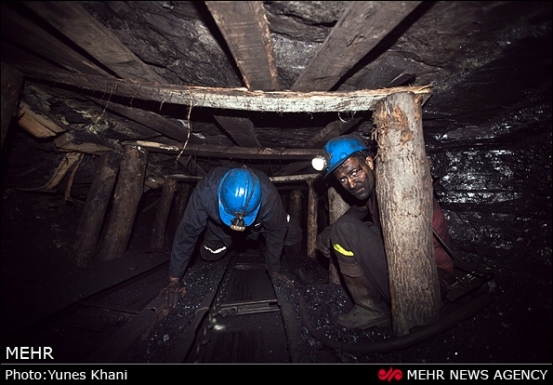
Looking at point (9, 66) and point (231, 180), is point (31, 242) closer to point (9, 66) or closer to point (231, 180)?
point (9, 66)

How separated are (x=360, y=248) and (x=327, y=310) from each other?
1.03m

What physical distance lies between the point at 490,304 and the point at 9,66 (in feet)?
16.9

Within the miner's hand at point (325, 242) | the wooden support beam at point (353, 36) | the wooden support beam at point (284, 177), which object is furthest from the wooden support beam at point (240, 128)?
the wooden support beam at point (284, 177)

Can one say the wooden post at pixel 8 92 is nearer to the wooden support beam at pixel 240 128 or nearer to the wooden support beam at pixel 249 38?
the wooden support beam at pixel 240 128

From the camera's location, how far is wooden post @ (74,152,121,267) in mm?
4074

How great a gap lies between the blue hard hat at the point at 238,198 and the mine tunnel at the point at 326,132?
21cm

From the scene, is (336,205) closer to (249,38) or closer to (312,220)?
(312,220)

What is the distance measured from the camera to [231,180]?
9.86 feet

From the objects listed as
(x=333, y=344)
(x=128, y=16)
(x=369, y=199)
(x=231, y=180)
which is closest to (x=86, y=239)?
(x=231, y=180)

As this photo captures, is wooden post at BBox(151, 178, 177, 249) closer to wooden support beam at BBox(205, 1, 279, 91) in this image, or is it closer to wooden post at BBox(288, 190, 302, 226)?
wooden post at BBox(288, 190, 302, 226)

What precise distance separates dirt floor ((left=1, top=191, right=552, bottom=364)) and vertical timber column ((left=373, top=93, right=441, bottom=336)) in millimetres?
221

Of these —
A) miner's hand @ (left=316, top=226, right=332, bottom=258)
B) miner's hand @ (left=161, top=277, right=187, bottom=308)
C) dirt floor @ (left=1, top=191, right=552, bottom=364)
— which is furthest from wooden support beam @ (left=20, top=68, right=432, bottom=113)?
miner's hand @ (left=161, top=277, right=187, bottom=308)

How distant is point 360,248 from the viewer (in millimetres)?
2639

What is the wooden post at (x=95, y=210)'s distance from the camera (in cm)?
407
